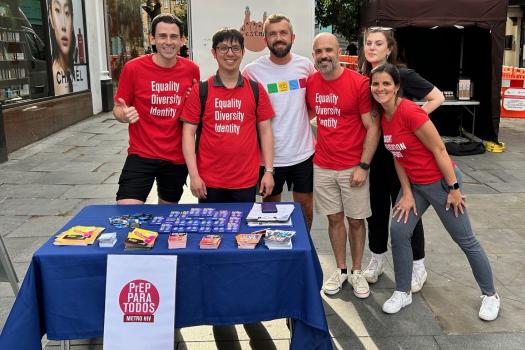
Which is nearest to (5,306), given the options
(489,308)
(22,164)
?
(489,308)

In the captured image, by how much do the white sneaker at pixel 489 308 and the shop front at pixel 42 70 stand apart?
699 cm

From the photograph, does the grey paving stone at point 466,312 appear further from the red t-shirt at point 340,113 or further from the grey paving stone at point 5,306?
the grey paving stone at point 5,306

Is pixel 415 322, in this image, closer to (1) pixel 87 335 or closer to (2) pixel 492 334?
(2) pixel 492 334

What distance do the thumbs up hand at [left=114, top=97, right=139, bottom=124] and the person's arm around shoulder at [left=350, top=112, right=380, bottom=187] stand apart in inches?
55.8

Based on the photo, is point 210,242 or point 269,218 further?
point 269,218

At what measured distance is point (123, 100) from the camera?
3365mm

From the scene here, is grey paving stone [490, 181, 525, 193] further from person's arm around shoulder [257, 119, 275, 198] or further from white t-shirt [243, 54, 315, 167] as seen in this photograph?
person's arm around shoulder [257, 119, 275, 198]

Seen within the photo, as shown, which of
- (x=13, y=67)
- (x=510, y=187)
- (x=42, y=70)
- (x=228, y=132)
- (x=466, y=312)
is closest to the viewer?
(x=228, y=132)

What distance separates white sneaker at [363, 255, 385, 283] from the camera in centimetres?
392

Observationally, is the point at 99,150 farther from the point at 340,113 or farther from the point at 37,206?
the point at 340,113

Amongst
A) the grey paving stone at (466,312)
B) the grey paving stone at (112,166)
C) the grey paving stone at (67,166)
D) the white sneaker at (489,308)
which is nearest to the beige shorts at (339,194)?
the grey paving stone at (466,312)

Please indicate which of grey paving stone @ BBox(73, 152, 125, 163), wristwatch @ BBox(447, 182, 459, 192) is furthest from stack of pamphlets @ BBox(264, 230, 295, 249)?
grey paving stone @ BBox(73, 152, 125, 163)

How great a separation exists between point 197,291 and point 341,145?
57.6 inches

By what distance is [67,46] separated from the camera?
38.3 feet
